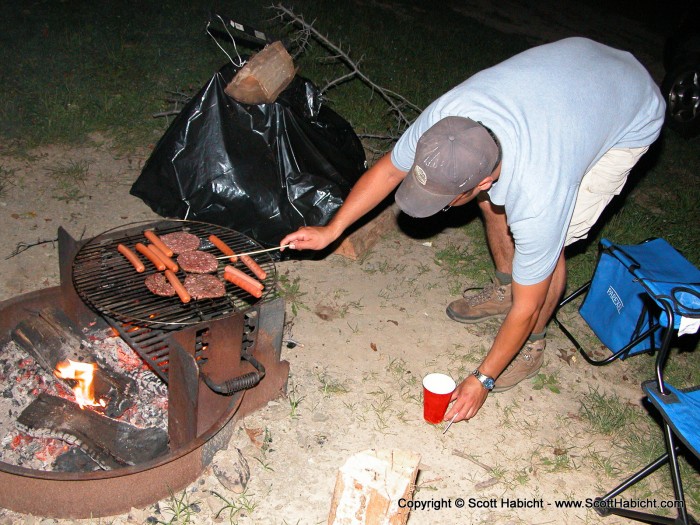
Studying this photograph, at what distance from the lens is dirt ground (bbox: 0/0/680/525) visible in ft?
9.95

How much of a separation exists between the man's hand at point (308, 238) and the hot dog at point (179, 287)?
56cm

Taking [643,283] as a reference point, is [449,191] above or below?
above

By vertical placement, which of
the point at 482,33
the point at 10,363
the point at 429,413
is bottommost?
the point at 482,33

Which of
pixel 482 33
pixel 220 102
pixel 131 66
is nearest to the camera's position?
pixel 220 102

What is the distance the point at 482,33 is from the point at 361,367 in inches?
326

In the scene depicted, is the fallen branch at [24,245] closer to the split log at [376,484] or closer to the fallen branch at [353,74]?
the fallen branch at [353,74]

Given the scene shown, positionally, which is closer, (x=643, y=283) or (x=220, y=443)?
(x=220, y=443)

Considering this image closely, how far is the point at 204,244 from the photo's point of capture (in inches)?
145

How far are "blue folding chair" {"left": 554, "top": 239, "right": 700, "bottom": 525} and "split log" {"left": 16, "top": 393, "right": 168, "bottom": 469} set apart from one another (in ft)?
7.71

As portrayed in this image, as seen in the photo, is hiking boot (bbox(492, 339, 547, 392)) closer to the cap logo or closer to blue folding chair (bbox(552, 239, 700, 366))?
blue folding chair (bbox(552, 239, 700, 366))

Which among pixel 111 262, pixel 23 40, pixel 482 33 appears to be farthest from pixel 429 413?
pixel 482 33

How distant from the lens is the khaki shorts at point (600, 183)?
3.19 meters

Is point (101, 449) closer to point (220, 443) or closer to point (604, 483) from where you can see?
point (220, 443)

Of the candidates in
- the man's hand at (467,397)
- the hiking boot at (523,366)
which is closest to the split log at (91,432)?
the man's hand at (467,397)
